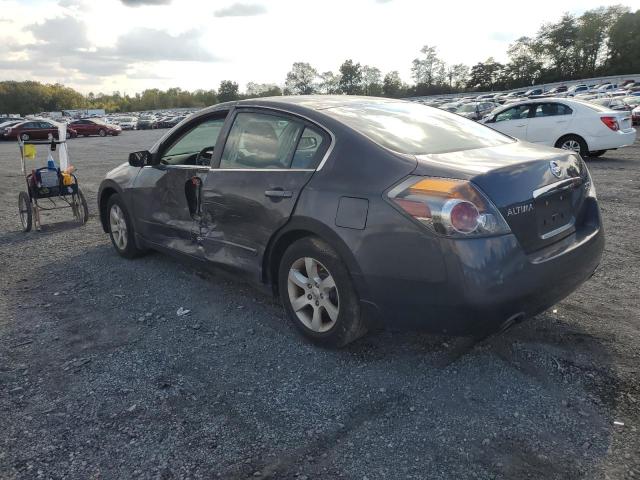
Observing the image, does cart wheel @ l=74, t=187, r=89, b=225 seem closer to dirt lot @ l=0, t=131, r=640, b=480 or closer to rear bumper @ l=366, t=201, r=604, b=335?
dirt lot @ l=0, t=131, r=640, b=480

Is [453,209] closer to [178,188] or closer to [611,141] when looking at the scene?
[178,188]

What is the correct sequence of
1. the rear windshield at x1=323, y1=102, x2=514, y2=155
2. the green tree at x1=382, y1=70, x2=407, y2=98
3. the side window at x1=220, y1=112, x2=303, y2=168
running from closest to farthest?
the rear windshield at x1=323, y1=102, x2=514, y2=155 → the side window at x1=220, y1=112, x2=303, y2=168 → the green tree at x1=382, y1=70, x2=407, y2=98

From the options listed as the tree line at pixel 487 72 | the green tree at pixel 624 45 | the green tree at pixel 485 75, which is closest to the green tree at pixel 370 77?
the tree line at pixel 487 72

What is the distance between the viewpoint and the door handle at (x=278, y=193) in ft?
11.4

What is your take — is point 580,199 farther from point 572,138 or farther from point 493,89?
point 493,89

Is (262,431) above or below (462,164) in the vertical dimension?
below

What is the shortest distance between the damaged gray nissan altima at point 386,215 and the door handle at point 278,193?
0.01 metres

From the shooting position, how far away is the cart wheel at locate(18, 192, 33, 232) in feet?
23.9

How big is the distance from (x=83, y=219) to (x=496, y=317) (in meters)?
6.65

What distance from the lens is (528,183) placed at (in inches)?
118

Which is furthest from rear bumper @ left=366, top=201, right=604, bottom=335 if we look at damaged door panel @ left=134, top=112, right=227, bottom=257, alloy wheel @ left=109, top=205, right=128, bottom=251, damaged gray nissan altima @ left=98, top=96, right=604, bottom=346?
alloy wheel @ left=109, top=205, right=128, bottom=251

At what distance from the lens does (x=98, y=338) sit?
12.9ft

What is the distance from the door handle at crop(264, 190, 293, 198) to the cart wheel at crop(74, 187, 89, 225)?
495 centimetres

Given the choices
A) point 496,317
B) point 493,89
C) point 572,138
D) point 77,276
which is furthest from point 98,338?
point 493,89
